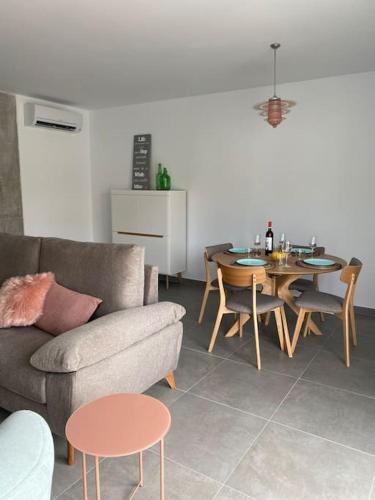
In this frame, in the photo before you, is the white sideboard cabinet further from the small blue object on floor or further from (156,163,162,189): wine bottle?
the small blue object on floor

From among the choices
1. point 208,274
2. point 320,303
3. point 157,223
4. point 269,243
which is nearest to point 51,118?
point 157,223

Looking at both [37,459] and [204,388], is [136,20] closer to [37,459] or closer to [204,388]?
[204,388]

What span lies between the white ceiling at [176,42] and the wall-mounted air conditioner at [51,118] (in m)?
0.39

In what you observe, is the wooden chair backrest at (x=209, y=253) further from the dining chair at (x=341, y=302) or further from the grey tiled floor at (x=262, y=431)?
the dining chair at (x=341, y=302)

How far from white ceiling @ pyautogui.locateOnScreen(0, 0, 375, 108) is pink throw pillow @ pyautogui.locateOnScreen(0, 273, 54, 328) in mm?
1773

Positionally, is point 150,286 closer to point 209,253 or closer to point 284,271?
point 284,271

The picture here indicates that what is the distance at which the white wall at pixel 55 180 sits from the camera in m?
5.01

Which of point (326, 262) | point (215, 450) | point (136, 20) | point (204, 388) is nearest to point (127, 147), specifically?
point (136, 20)

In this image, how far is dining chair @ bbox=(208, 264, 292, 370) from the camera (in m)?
2.88

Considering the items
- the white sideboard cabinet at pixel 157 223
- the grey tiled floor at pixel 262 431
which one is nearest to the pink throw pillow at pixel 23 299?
the grey tiled floor at pixel 262 431

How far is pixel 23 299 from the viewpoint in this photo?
7.96 ft

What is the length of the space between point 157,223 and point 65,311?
2.69 m

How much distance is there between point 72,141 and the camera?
18.3 ft

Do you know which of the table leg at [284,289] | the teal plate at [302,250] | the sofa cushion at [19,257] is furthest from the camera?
the teal plate at [302,250]
